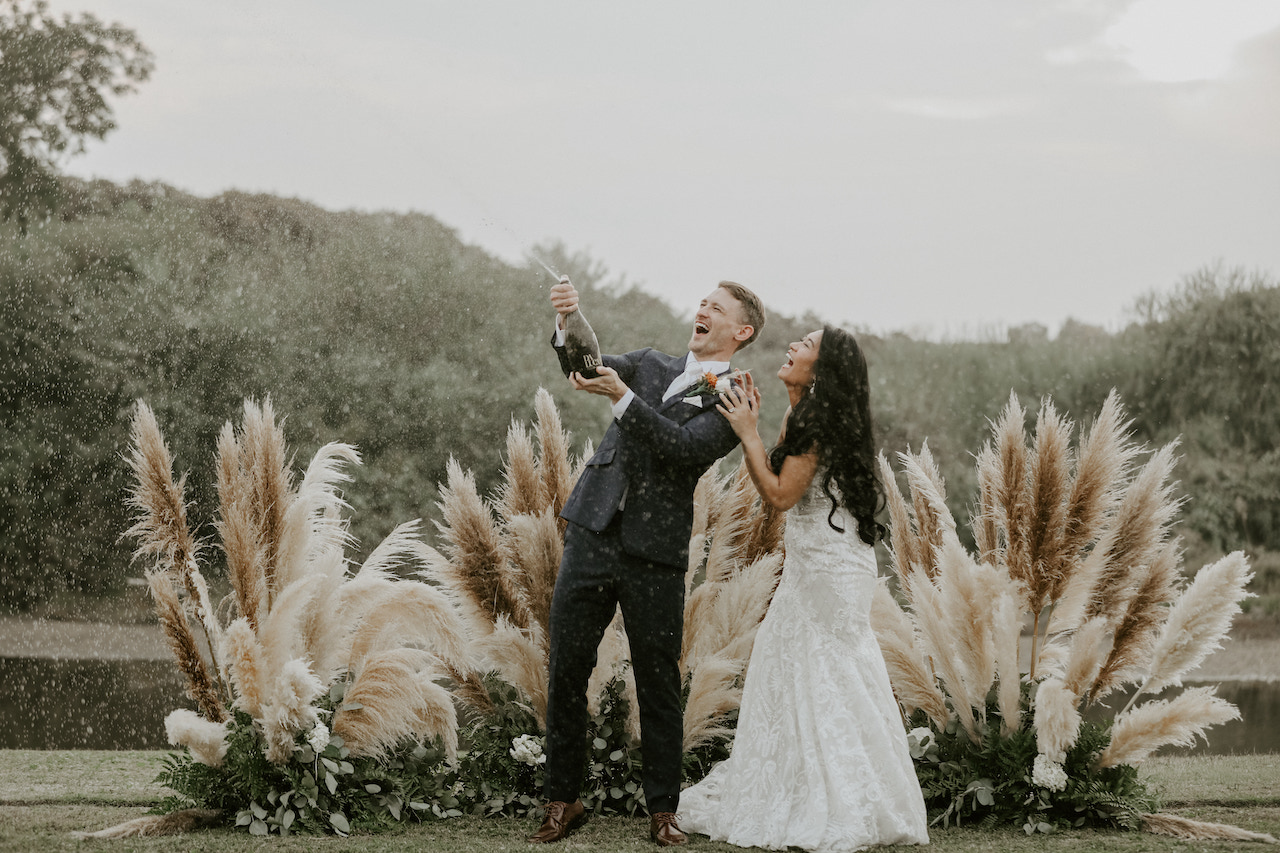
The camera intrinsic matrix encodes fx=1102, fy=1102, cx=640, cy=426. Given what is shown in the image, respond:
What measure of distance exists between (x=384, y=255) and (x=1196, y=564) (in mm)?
13148

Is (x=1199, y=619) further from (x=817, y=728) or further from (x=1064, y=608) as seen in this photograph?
(x=817, y=728)

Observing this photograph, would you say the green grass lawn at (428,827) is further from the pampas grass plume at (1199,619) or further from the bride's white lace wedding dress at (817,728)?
the pampas grass plume at (1199,619)

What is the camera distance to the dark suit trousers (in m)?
3.79

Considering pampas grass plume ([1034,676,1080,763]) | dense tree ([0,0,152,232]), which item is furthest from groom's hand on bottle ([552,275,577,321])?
dense tree ([0,0,152,232])

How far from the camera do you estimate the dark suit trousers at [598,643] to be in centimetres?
379

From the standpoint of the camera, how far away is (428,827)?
3814 mm

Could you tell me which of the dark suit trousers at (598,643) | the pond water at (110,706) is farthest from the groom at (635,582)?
the pond water at (110,706)

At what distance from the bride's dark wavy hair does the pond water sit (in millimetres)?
5802

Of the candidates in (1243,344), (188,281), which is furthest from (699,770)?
(1243,344)

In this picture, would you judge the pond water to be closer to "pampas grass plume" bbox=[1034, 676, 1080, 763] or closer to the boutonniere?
"pampas grass plume" bbox=[1034, 676, 1080, 763]

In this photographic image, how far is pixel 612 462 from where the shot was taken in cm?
390

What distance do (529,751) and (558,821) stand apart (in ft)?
1.31

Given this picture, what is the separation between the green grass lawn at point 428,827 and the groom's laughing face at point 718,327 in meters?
1.71

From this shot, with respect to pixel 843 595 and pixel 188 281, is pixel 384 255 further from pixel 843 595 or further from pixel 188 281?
pixel 843 595
